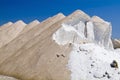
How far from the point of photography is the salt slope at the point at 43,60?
31.1 metres

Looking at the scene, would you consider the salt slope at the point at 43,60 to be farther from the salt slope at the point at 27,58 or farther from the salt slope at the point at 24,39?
the salt slope at the point at 24,39

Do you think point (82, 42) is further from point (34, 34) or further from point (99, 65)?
point (34, 34)

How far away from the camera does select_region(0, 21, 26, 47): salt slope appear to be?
180 feet

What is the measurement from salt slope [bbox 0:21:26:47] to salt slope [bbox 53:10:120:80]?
1981 centimetres

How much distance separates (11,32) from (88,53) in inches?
1063

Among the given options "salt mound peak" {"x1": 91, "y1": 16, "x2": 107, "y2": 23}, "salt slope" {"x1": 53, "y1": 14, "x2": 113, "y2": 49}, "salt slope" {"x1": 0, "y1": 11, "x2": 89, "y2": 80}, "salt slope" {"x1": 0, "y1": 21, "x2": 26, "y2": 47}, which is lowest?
"salt slope" {"x1": 0, "y1": 11, "x2": 89, "y2": 80}

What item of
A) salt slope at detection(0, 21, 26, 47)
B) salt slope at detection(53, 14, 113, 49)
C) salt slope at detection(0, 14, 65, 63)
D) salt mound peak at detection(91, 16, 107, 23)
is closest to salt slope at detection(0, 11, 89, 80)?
salt slope at detection(53, 14, 113, 49)

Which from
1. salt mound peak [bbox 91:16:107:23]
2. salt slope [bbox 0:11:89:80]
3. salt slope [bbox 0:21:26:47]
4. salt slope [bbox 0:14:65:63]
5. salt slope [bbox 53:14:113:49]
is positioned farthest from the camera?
salt slope [bbox 0:21:26:47]

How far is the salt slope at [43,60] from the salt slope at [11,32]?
15916 millimetres

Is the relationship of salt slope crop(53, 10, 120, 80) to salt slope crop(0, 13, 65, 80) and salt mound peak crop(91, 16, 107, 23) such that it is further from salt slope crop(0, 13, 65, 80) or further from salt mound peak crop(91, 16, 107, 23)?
salt slope crop(0, 13, 65, 80)

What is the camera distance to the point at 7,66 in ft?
122

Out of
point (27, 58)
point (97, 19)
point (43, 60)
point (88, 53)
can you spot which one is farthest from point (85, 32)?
point (27, 58)

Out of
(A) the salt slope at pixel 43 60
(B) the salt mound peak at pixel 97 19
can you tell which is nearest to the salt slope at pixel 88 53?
(B) the salt mound peak at pixel 97 19

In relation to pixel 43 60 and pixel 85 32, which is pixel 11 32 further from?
pixel 43 60
